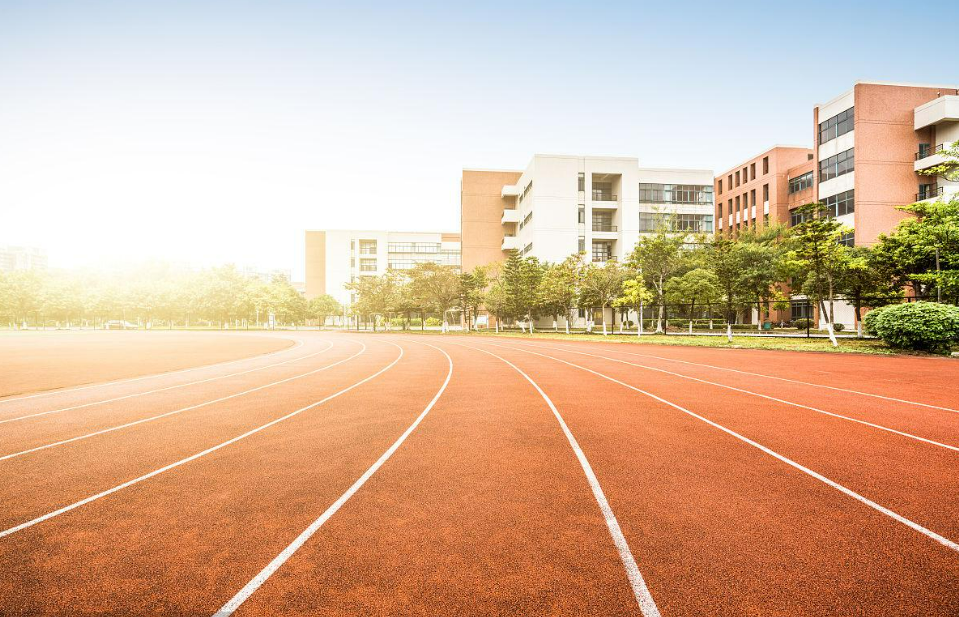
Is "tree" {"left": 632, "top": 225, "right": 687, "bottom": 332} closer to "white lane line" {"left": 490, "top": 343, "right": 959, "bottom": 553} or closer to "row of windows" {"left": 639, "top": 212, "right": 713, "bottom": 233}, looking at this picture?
"row of windows" {"left": 639, "top": 212, "right": 713, "bottom": 233}

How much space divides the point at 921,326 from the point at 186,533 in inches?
982

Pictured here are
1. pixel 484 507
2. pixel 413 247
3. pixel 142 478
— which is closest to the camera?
pixel 484 507

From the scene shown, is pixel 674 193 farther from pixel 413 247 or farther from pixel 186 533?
pixel 186 533

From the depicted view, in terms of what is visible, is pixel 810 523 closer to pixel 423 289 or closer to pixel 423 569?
pixel 423 569

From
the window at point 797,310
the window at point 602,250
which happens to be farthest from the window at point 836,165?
the window at point 602,250

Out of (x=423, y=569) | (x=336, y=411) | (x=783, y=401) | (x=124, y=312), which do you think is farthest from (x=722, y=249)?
(x=124, y=312)

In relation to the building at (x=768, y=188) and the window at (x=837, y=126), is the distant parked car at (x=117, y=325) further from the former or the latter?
the window at (x=837, y=126)

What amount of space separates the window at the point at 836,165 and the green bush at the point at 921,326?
82.1ft

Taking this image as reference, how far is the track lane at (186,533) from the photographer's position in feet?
10.6

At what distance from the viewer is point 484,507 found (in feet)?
15.1

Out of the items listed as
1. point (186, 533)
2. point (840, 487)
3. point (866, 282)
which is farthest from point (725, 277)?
point (186, 533)

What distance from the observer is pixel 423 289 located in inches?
2032

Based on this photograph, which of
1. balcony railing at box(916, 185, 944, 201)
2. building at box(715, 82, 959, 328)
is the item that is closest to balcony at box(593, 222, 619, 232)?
building at box(715, 82, 959, 328)

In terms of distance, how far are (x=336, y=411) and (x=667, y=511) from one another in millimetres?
6762
